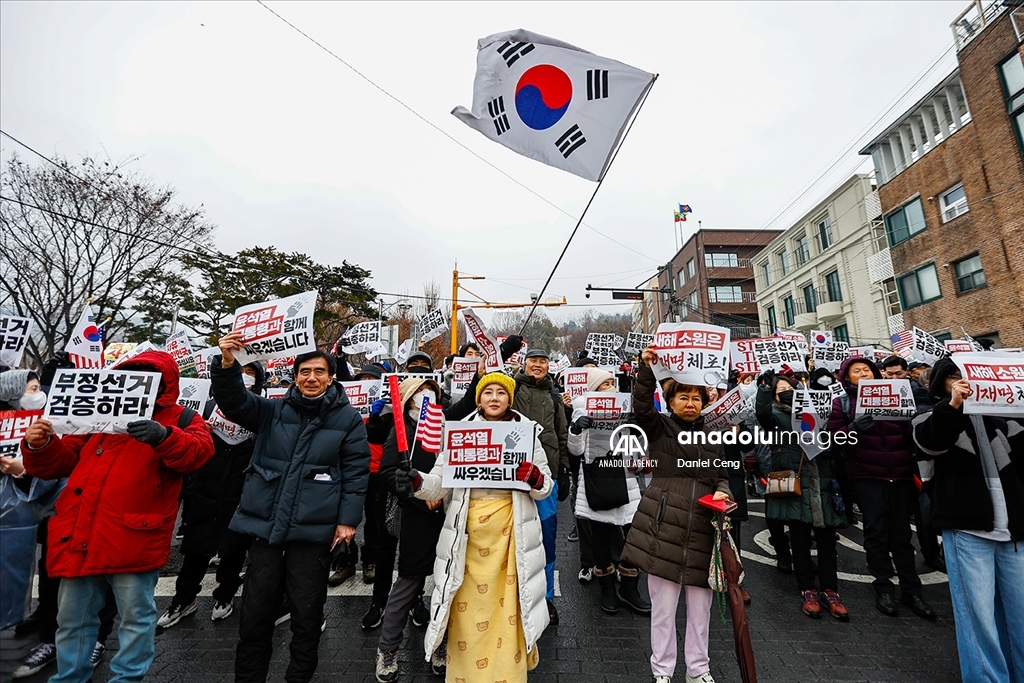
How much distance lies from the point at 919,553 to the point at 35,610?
9.33 meters

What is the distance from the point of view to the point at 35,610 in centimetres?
414

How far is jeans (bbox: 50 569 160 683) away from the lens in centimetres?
286

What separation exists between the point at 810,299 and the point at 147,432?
119 ft

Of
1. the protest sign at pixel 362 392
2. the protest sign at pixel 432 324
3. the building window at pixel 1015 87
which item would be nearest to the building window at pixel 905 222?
the building window at pixel 1015 87

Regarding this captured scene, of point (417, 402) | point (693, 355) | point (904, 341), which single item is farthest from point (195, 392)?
point (904, 341)

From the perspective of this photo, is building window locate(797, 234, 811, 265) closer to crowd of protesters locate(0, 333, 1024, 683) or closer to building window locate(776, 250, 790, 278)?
building window locate(776, 250, 790, 278)

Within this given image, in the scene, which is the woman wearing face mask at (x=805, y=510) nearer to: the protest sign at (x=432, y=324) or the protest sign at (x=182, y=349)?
the protest sign at (x=432, y=324)

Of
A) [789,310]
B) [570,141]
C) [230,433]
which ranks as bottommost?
[230,433]

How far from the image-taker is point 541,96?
5395 mm

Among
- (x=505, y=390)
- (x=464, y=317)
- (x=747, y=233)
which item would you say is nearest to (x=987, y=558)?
(x=505, y=390)

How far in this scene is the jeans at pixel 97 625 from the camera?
286 cm

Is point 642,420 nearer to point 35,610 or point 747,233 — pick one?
point 35,610

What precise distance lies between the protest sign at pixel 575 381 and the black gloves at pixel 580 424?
149cm

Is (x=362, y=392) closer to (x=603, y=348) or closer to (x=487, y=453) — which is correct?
(x=487, y=453)
